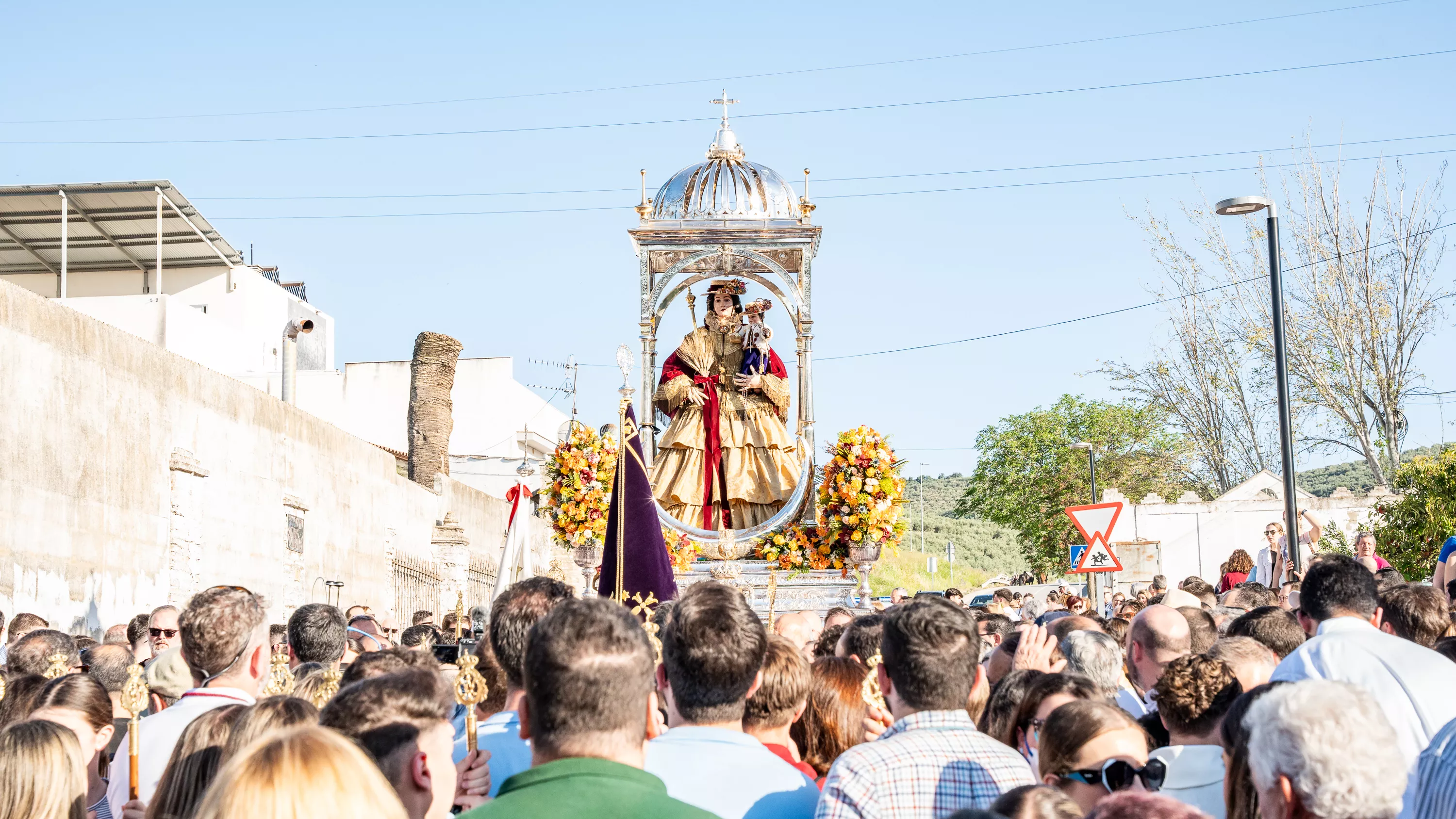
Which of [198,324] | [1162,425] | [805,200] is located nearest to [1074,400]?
[1162,425]

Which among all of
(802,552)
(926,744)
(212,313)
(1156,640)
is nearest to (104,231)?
(212,313)

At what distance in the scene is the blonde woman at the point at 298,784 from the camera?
2508mm

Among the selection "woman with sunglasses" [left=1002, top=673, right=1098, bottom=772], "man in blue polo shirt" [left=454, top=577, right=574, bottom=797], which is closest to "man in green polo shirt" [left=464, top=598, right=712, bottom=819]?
"man in blue polo shirt" [left=454, top=577, right=574, bottom=797]

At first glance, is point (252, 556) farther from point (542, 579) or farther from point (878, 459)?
point (542, 579)

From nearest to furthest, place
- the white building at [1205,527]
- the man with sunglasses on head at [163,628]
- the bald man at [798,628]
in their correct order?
1. the bald man at [798,628]
2. the man with sunglasses on head at [163,628]
3. the white building at [1205,527]

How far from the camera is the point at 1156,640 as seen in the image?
5.77 metres

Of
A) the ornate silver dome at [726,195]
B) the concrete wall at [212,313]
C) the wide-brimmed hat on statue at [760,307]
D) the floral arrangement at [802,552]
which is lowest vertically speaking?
the floral arrangement at [802,552]

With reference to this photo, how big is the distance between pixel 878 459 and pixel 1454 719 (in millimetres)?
9030

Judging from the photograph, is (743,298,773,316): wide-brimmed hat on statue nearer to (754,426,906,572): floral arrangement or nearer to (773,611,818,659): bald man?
(754,426,906,572): floral arrangement

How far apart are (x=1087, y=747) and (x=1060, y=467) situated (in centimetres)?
4488

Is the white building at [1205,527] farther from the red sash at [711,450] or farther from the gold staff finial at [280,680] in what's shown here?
the gold staff finial at [280,680]

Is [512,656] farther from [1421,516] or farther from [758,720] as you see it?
[1421,516]

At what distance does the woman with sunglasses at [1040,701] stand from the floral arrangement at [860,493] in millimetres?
8021

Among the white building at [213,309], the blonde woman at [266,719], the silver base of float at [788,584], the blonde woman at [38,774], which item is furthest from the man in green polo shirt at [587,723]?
the white building at [213,309]
